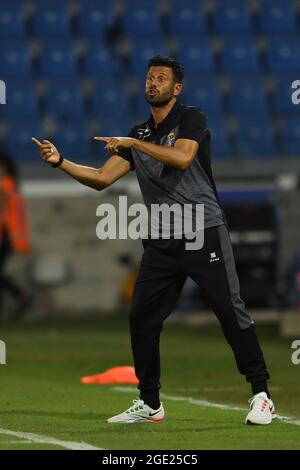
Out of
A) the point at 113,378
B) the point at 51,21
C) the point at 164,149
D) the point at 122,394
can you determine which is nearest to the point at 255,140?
the point at 51,21

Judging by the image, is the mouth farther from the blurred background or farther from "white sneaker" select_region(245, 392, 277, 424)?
the blurred background

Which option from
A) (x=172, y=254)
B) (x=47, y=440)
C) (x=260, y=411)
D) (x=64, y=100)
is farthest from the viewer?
(x=64, y=100)

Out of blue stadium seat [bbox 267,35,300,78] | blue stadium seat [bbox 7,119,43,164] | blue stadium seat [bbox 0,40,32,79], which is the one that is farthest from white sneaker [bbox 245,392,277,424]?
blue stadium seat [bbox 267,35,300,78]

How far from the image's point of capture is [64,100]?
89.8ft

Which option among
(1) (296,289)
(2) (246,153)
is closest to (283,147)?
(2) (246,153)

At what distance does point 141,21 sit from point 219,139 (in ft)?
12.9

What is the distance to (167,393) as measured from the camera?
11.3 meters

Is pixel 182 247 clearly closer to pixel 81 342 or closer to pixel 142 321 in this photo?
pixel 142 321

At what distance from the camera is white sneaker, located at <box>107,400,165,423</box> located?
8.79m

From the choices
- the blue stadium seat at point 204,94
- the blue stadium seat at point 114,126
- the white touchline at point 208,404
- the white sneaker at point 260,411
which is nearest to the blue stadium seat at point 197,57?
the blue stadium seat at point 204,94

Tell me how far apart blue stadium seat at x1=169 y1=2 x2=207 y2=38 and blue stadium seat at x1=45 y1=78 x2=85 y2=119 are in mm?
2773

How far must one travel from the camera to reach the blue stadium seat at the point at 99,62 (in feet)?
92.4

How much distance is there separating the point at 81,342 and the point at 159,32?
12808 millimetres

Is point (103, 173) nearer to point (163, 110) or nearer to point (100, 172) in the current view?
point (100, 172)
